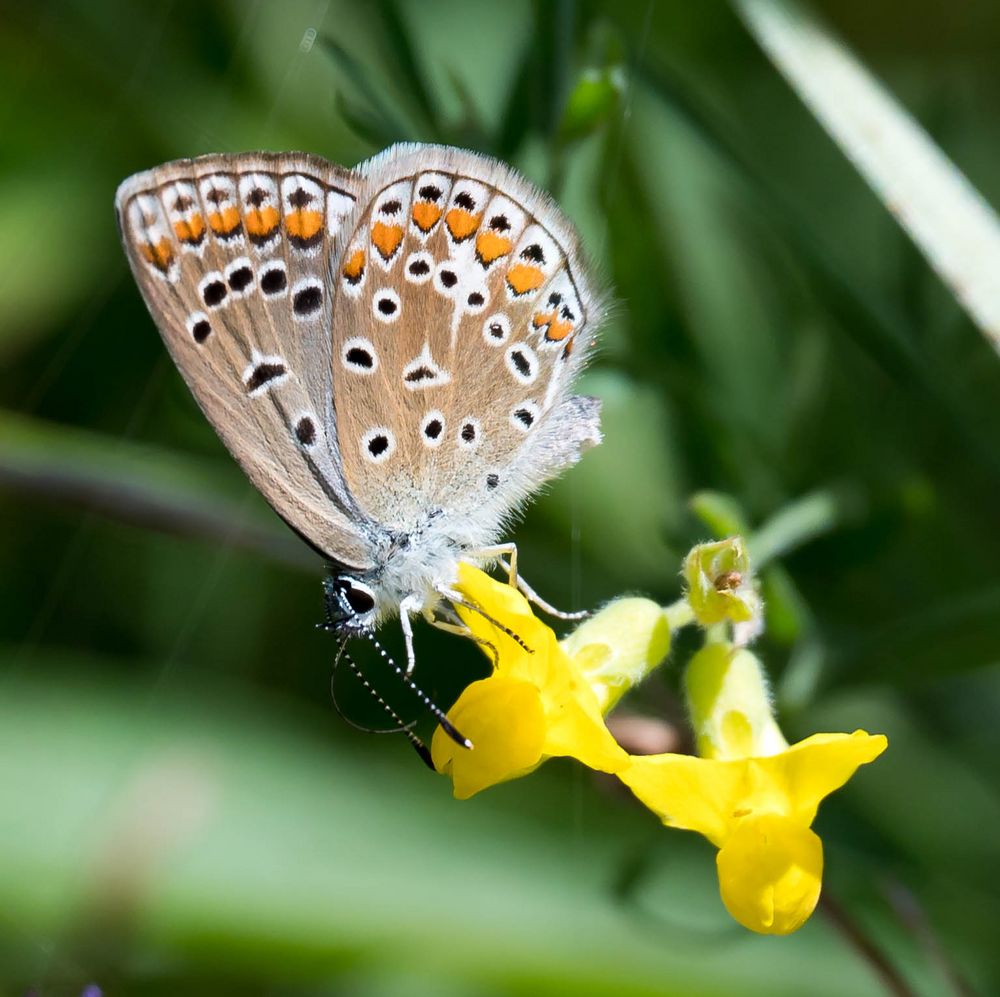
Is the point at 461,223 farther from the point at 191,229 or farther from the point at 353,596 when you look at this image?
the point at 353,596

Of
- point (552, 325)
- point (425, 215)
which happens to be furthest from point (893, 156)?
point (425, 215)

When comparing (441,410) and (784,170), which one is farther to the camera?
(784,170)

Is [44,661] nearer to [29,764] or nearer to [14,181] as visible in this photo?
[29,764]

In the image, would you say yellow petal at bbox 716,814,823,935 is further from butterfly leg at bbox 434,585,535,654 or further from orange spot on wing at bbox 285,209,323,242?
orange spot on wing at bbox 285,209,323,242

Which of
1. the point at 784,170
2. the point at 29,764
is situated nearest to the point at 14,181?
the point at 29,764

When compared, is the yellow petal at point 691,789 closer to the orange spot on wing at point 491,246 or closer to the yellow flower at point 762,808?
the yellow flower at point 762,808

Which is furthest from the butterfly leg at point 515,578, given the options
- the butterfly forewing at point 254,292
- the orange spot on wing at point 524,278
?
the orange spot on wing at point 524,278
